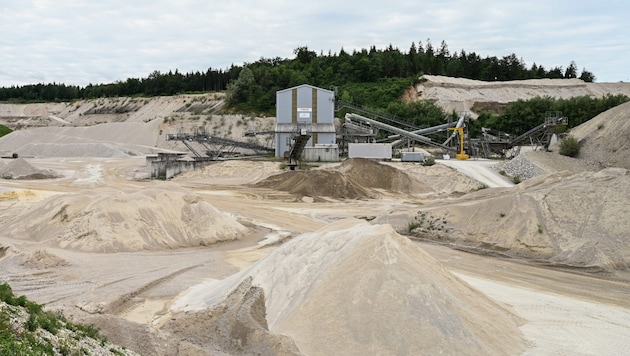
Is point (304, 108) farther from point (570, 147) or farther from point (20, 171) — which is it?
point (20, 171)

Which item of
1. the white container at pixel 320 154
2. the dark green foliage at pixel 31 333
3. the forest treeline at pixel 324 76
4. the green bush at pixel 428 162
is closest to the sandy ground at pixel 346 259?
the green bush at pixel 428 162

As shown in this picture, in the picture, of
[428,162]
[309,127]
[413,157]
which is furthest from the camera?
[309,127]

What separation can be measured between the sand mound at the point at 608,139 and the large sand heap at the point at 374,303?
107 ft

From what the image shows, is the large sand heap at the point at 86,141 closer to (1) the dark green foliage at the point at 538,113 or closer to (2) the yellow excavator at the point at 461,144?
(2) the yellow excavator at the point at 461,144

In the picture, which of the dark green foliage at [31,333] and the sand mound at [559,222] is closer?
the dark green foliage at [31,333]

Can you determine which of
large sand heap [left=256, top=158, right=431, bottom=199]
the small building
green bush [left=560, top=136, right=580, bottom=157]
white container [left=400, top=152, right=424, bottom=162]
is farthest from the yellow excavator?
the small building

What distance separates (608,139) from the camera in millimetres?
43219

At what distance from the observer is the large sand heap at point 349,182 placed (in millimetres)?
41219

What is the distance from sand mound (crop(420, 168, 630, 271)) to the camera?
21.3 metres

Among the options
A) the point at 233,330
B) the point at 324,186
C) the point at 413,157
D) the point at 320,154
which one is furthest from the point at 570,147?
the point at 233,330

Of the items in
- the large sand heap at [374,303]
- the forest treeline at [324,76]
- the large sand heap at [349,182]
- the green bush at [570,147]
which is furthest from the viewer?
the forest treeline at [324,76]

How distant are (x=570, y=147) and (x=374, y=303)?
38.3m

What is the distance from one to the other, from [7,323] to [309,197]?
33051 millimetres

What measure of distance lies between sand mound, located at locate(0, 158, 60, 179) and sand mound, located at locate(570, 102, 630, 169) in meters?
44.5
